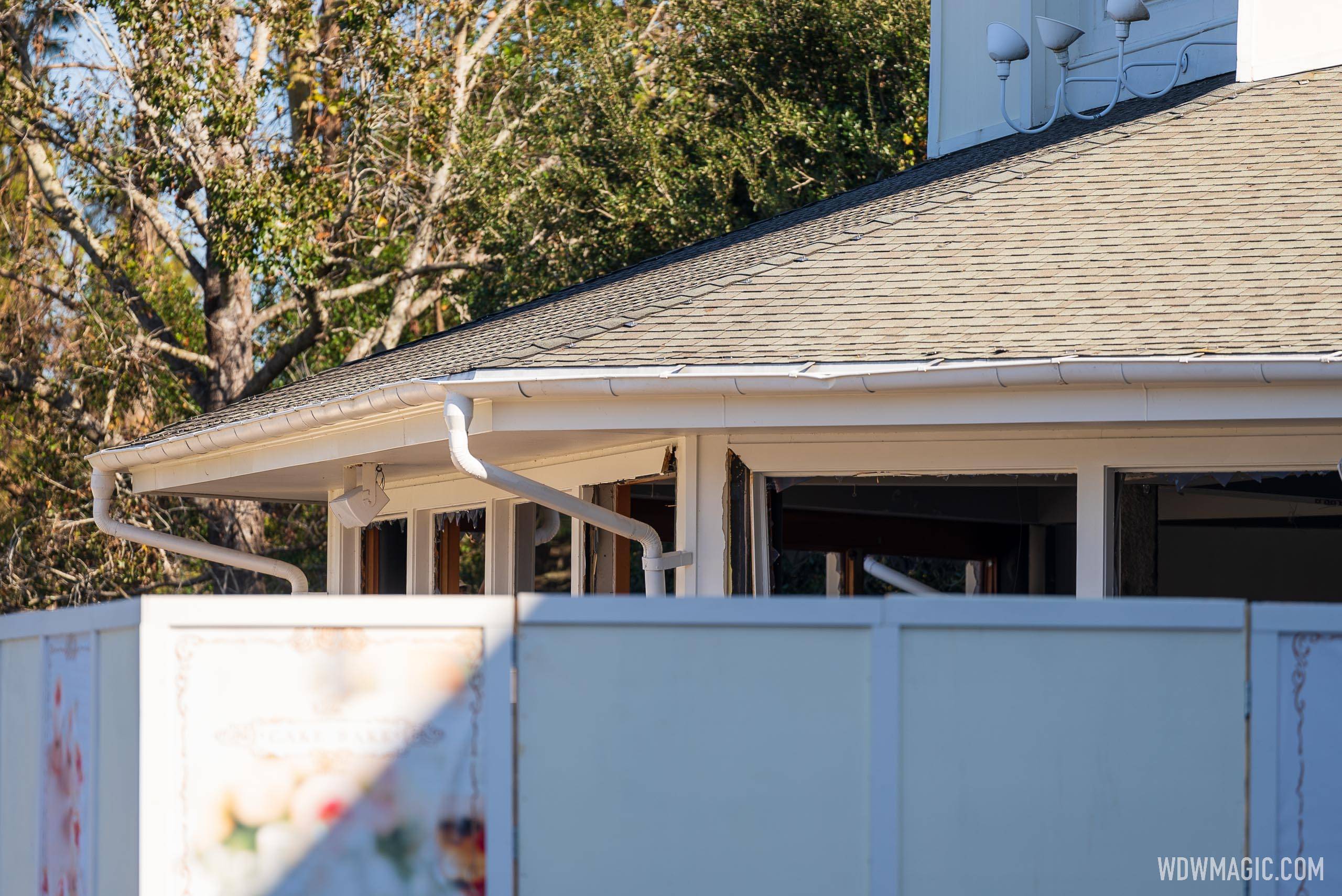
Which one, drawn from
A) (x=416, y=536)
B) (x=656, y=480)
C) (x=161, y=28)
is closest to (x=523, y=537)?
(x=416, y=536)

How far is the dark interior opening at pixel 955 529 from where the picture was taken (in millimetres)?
10414

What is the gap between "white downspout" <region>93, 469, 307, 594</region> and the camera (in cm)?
979

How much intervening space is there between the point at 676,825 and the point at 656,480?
3.54 meters

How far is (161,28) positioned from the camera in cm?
1559

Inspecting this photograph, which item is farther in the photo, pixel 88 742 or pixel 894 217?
pixel 894 217

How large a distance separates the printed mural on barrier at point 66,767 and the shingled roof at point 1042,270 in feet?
6.94

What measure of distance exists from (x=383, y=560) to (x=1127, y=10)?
19.7 ft

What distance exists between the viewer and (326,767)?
4.39m

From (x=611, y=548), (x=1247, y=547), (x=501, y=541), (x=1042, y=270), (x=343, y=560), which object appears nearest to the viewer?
(x=1042, y=270)

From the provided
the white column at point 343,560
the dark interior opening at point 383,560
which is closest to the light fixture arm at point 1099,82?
the dark interior opening at point 383,560

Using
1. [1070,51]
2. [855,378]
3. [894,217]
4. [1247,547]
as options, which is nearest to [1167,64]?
[1070,51]

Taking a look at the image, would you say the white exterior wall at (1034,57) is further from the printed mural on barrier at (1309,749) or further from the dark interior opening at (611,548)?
the printed mural on barrier at (1309,749)

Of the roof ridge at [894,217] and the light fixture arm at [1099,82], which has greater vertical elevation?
the light fixture arm at [1099,82]

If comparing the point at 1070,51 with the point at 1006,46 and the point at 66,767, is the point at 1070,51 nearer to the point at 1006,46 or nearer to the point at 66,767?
the point at 1006,46
